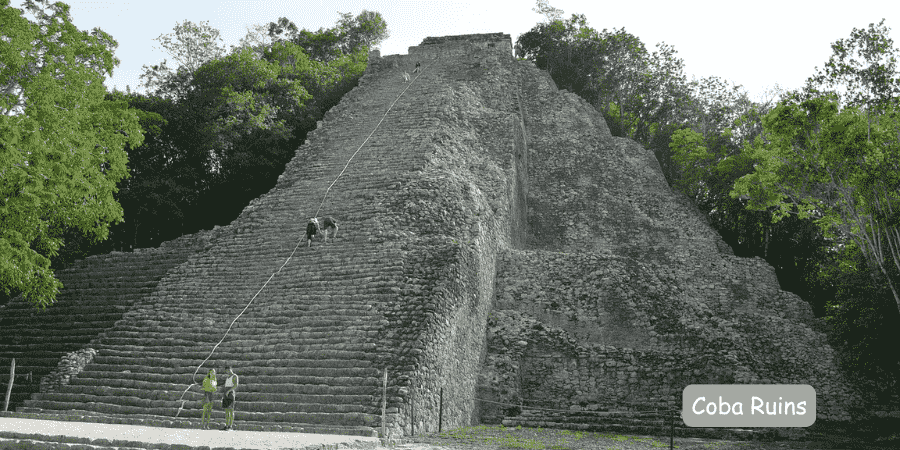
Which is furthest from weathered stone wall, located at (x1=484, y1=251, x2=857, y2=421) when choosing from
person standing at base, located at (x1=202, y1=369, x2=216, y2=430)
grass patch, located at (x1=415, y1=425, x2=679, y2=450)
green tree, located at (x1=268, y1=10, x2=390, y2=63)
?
green tree, located at (x1=268, y1=10, x2=390, y2=63)

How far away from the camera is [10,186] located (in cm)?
1066

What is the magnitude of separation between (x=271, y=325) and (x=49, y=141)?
5.04 meters

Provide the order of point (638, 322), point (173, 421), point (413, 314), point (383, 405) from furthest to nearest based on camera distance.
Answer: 1. point (638, 322)
2. point (413, 314)
3. point (173, 421)
4. point (383, 405)

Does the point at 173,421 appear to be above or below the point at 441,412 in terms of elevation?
below

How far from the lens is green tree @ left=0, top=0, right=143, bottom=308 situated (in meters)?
10.7

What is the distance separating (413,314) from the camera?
11.6m

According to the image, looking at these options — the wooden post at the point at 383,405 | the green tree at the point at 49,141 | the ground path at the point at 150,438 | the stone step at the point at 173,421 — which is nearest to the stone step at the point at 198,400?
the wooden post at the point at 383,405

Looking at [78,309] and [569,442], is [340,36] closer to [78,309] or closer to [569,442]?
[78,309]

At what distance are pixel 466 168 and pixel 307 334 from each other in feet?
28.0

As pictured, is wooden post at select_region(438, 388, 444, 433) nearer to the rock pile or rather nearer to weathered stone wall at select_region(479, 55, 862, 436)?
weathered stone wall at select_region(479, 55, 862, 436)

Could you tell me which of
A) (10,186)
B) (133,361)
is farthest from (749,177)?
(10,186)

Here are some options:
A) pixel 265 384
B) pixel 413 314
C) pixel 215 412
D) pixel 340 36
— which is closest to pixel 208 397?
pixel 215 412

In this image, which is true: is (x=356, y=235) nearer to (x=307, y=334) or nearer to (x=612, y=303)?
(x=307, y=334)

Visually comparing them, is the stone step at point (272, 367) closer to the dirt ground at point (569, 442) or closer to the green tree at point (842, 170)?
the dirt ground at point (569, 442)
